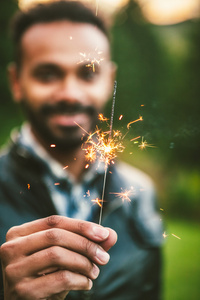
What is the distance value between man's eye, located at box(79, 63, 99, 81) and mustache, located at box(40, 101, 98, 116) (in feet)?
0.31

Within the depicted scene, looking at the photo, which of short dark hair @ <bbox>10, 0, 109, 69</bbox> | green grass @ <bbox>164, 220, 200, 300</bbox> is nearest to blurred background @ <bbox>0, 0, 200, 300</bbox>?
green grass @ <bbox>164, 220, 200, 300</bbox>

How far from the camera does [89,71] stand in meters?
0.80

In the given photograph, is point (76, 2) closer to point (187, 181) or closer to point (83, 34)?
point (83, 34)

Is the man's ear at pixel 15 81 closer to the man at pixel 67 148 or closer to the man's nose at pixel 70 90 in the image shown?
the man at pixel 67 148

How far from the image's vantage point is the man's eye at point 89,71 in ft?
2.58

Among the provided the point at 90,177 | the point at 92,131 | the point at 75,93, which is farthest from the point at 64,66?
the point at 90,177

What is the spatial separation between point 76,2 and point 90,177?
63cm

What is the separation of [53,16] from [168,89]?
84 centimetres

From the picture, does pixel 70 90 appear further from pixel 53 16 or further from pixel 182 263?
pixel 182 263

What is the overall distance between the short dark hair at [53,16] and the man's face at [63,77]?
26mm

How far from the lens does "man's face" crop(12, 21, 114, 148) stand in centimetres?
78

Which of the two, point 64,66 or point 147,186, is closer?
point 64,66

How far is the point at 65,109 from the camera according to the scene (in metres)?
0.81

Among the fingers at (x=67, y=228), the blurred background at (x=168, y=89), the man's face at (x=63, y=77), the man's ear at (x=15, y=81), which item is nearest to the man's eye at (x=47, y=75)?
the man's face at (x=63, y=77)
